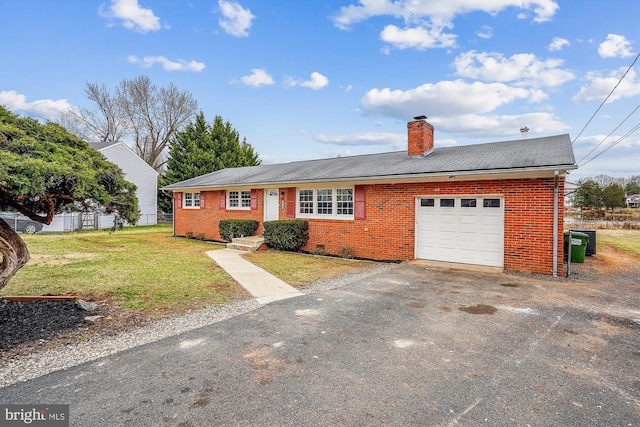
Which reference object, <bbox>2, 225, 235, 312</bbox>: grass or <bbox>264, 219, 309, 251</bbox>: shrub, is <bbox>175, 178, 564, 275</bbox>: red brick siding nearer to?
<bbox>264, 219, 309, 251</bbox>: shrub

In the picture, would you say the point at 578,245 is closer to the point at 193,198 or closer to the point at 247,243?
the point at 247,243

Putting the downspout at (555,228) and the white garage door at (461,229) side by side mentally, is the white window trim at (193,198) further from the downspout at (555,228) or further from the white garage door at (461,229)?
the downspout at (555,228)

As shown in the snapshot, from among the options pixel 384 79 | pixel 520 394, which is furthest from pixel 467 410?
pixel 384 79

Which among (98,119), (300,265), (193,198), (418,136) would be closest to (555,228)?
(418,136)

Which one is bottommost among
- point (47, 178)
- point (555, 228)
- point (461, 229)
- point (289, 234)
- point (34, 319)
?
point (34, 319)

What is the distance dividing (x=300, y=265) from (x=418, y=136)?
632cm

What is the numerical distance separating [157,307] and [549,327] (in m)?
6.16

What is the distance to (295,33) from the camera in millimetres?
14211

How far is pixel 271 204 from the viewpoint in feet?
45.1

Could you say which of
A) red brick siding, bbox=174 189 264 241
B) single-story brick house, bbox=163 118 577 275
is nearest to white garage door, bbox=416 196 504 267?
single-story brick house, bbox=163 118 577 275

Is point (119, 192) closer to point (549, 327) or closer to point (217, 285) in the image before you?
point (217, 285)

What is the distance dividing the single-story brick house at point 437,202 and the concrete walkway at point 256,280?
10.7 feet

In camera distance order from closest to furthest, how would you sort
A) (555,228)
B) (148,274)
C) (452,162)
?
(555,228) → (148,274) → (452,162)

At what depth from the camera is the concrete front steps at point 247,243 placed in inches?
498
